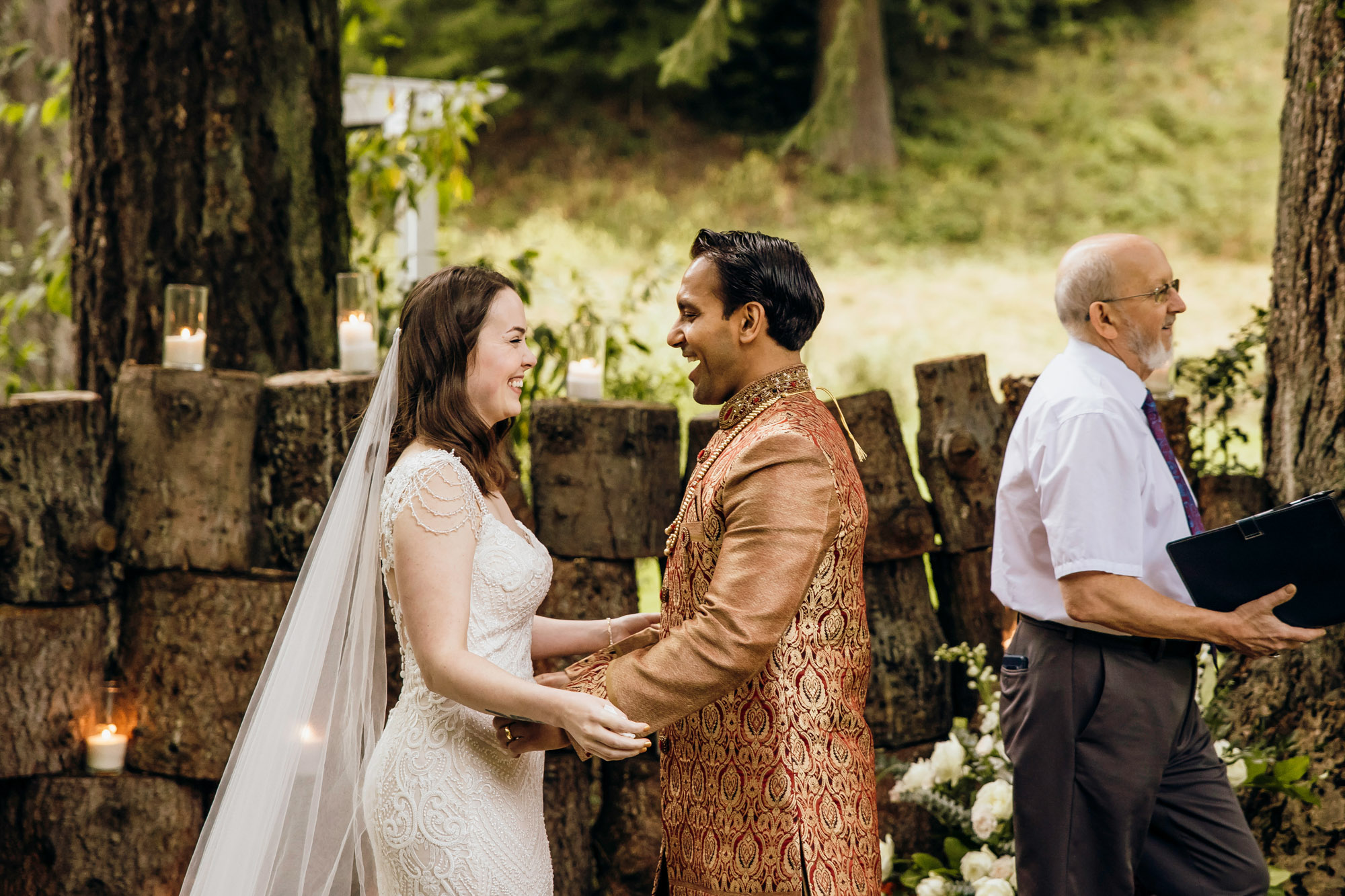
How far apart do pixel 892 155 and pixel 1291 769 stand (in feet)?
43.7

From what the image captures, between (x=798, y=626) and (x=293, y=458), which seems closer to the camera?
(x=798, y=626)

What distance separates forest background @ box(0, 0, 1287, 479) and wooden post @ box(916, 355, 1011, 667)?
588cm

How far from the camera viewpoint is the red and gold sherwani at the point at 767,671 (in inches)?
72.3

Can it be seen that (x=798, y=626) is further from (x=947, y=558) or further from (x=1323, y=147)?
(x=1323, y=147)

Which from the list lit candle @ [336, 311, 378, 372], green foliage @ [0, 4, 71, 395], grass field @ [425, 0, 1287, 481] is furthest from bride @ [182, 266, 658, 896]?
grass field @ [425, 0, 1287, 481]

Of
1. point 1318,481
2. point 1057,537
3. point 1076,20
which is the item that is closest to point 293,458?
point 1057,537

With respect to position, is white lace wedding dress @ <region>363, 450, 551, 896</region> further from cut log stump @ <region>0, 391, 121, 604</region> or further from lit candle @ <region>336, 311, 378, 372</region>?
cut log stump @ <region>0, 391, 121, 604</region>

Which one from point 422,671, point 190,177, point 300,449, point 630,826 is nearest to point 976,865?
point 630,826

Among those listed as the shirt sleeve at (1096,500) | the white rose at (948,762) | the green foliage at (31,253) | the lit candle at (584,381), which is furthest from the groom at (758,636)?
the green foliage at (31,253)

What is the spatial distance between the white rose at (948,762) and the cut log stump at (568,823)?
964mm

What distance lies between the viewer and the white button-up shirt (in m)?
2.15

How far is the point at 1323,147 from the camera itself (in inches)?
126

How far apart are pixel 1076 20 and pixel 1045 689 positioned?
17.9 m

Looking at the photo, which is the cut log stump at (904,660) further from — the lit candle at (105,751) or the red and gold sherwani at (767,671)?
the lit candle at (105,751)
